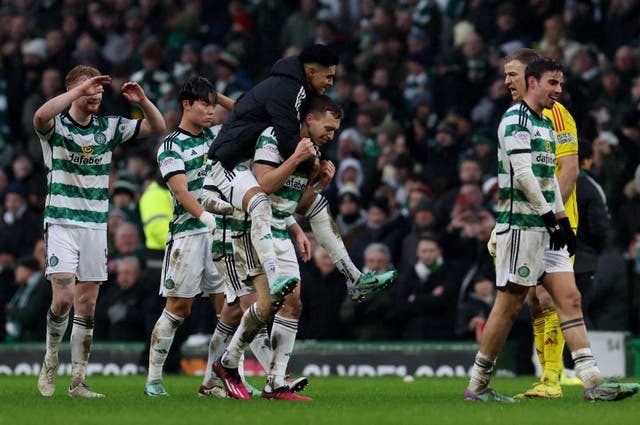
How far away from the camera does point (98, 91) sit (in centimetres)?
1138

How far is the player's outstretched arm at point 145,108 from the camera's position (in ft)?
38.5

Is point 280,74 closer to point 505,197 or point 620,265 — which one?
point 505,197

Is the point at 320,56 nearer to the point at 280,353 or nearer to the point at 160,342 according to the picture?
the point at 280,353

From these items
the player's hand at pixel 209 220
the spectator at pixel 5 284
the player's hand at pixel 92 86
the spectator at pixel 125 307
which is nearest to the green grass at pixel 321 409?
the player's hand at pixel 209 220

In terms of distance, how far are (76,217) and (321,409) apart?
2.87m

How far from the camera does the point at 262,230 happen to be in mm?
10492

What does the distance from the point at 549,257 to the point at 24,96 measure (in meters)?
17.0

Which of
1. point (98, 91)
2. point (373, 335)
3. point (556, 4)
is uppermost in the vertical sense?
point (556, 4)

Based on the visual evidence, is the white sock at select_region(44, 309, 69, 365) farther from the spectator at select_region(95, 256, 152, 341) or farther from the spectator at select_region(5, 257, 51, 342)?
the spectator at select_region(5, 257, 51, 342)

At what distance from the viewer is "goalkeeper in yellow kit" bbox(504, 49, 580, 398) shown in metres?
11.2

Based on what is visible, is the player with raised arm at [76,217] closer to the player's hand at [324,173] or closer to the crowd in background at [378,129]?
the player's hand at [324,173]

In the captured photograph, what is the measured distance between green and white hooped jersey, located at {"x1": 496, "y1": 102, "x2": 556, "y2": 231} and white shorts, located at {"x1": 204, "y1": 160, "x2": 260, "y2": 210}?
1.79m

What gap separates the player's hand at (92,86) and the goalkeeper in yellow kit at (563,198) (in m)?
3.11

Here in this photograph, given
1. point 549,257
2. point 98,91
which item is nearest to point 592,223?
point 549,257
